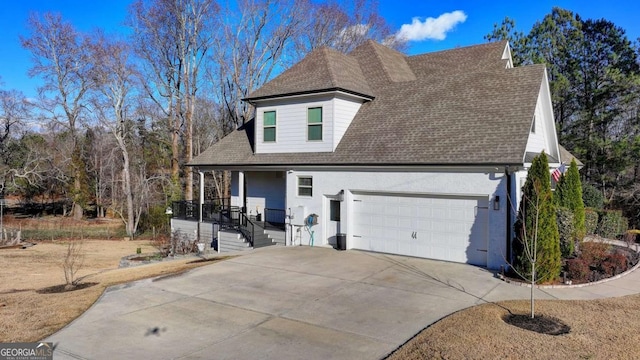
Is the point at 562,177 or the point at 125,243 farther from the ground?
the point at 562,177

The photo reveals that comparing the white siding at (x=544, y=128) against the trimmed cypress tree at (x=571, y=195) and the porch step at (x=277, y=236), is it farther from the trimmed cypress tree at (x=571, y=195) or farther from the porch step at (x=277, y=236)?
the porch step at (x=277, y=236)

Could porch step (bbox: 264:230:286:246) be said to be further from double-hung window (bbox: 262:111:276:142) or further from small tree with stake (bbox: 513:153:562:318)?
small tree with stake (bbox: 513:153:562:318)

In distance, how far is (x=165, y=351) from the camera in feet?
21.2

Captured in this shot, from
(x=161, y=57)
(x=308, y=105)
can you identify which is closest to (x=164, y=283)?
(x=308, y=105)

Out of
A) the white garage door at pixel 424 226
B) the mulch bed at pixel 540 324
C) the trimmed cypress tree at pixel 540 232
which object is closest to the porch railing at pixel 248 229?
the white garage door at pixel 424 226

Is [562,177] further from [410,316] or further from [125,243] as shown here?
[125,243]

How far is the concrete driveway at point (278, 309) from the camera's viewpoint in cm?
659

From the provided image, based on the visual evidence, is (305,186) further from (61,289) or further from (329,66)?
(61,289)

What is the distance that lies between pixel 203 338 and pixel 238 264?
18.9ft

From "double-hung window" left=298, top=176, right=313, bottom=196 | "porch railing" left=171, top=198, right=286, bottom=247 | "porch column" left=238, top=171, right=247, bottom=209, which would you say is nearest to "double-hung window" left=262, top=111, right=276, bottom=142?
"porch column" left=238, top=171, right=247, bottom=209

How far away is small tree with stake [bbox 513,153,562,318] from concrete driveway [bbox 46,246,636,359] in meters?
0.75

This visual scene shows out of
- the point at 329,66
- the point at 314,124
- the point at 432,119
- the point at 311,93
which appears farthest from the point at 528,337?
the point at 329,66

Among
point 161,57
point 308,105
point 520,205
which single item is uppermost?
point 161,57

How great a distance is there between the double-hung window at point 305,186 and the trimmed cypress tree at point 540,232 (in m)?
7.61
